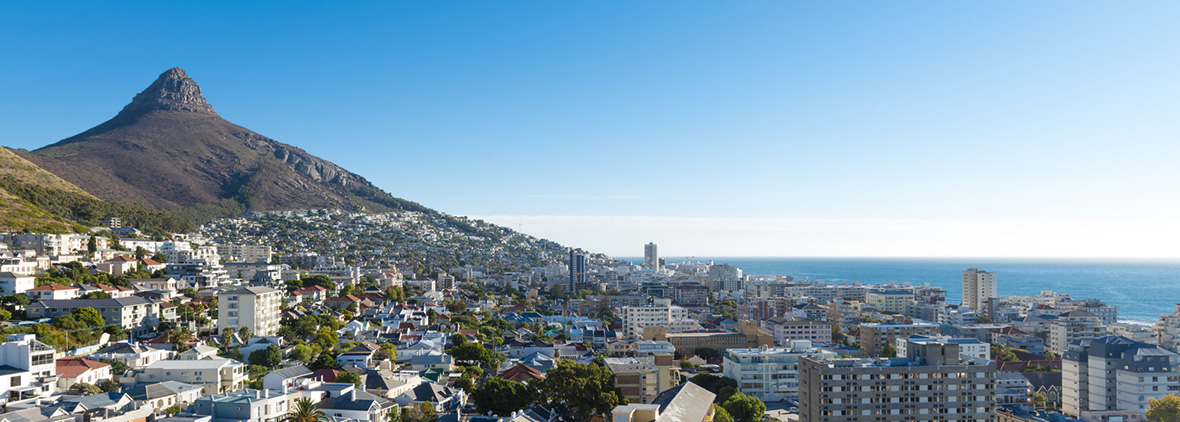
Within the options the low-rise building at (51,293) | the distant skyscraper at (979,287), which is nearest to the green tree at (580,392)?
the low-rise building at (51,293)

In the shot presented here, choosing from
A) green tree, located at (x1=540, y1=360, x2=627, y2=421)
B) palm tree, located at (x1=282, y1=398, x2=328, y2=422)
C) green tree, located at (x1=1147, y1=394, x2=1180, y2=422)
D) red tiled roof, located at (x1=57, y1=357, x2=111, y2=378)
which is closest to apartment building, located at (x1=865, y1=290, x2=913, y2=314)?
green tree, located at (x1=1147, y1=394, x2=1180, y2=422)

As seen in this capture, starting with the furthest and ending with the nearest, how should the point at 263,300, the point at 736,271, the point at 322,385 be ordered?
the point at 736,271 < the point at 263,300 < the point at 322,385

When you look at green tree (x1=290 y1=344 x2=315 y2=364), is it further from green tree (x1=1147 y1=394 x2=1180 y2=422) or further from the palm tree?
green tree (x1=1147 y1=394 x2=1180 y2=422)

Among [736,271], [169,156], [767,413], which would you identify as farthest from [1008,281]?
[169,156]

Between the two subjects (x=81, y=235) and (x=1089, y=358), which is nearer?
(x=1089, y=358)

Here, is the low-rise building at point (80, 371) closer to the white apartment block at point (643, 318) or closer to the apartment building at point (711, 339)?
the apartment building at point (711, 339)

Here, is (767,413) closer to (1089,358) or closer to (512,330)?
(1089,358)
